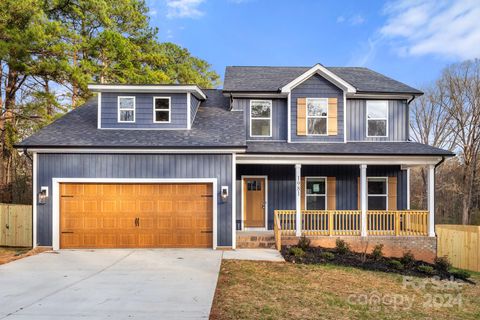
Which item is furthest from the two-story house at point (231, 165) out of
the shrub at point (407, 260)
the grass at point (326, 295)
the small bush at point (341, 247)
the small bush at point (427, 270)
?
the grass at point (326, 295)

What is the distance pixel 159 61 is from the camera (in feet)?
74.0

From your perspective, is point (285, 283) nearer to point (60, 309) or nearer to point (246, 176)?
point (60, 309)

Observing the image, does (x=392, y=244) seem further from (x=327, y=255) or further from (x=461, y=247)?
(x=461, y=247)

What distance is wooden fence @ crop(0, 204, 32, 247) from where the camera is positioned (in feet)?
42.7

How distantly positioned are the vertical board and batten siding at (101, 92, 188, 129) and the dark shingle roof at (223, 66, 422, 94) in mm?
2126

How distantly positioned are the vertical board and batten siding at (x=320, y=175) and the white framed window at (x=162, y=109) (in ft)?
11.2

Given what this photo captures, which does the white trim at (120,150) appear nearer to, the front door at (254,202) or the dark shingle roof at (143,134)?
the dark shingle roof at (143,134)

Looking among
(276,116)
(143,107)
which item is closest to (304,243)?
(276,116)

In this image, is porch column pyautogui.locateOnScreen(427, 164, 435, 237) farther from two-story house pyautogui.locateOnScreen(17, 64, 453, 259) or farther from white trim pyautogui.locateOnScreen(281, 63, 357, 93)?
white trim pyautogui.locateOnScreen(281, 63, 357, 93)

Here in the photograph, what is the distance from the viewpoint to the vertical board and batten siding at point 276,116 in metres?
13.3

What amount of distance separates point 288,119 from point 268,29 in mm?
19847

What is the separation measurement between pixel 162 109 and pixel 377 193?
9.01 m

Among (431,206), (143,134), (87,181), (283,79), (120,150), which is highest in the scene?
(283,79)

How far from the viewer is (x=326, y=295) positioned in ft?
22.3
